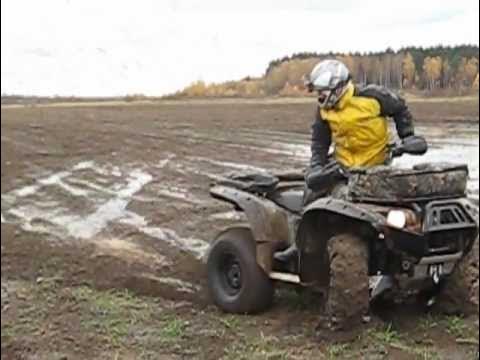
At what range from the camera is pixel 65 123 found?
794 inches

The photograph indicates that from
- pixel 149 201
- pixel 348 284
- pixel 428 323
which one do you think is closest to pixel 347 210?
pixel 348 284

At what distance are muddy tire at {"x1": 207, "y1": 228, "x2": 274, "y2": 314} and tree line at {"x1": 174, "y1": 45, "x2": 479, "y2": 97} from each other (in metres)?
1.40

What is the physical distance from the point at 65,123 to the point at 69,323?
17.4 metres

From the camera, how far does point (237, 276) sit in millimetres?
4551

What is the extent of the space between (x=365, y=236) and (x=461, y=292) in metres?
0.53

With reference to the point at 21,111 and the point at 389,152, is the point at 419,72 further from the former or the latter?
the point at 21,111

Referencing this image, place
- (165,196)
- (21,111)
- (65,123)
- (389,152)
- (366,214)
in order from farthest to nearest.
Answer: (21,111), (65,123), (165,196), (389,152), (366,214)

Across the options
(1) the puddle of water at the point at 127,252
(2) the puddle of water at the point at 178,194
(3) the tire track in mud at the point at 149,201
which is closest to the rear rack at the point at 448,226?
(3) the tire track in mud at the point at 149,201

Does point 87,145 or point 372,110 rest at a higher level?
point 372,110

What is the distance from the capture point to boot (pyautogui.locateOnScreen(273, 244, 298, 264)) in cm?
420

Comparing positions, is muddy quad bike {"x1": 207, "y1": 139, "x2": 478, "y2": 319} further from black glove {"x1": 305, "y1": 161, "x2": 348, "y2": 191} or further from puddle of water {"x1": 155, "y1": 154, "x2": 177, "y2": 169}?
puddle of water {"x1": 155, "y1": 154, "x2": 177, "y2": 169}

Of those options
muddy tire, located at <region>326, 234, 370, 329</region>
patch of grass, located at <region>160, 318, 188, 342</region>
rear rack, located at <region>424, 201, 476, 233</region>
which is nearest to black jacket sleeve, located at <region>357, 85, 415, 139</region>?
rear rack, located at <region>424, 201, 476, 233</region>

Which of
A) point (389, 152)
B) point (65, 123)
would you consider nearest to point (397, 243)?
point (389, 152)

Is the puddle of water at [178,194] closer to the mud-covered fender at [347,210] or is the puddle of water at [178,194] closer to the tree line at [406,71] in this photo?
the mud-covered fender at [347,210]
